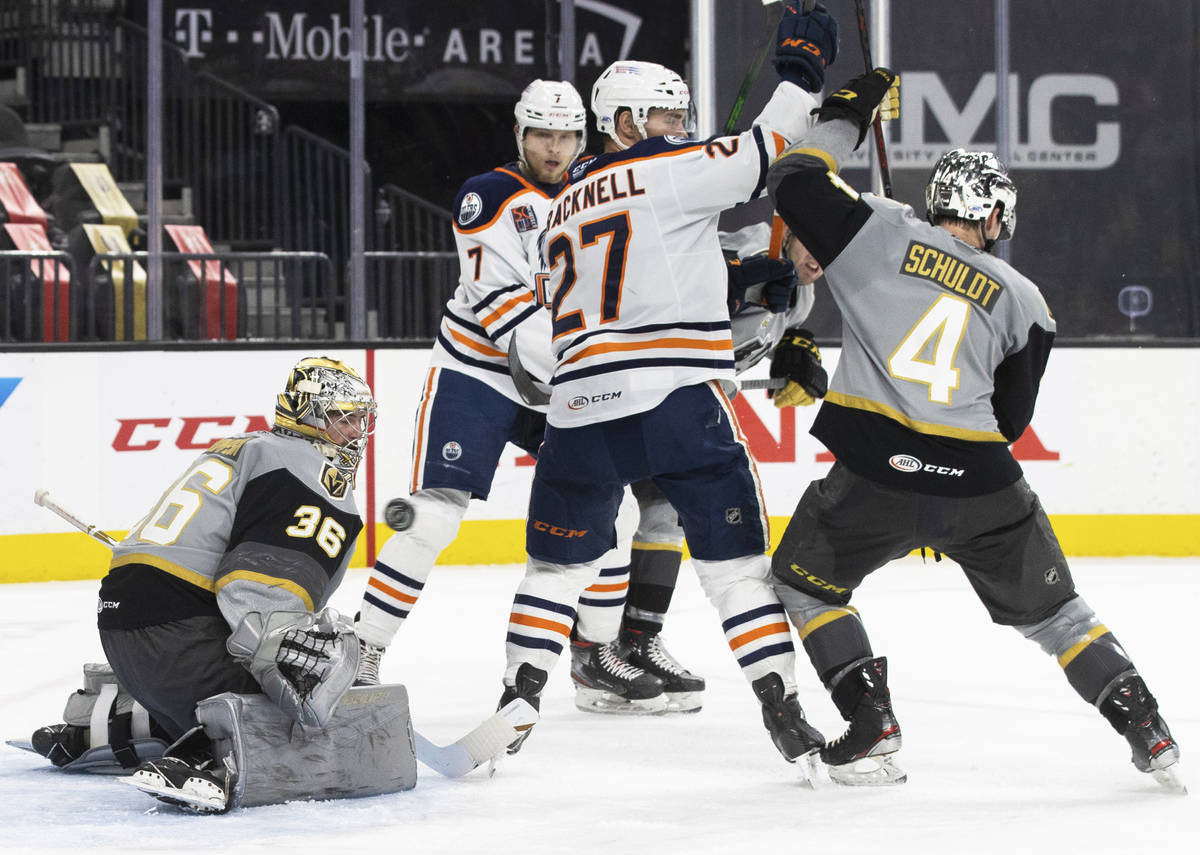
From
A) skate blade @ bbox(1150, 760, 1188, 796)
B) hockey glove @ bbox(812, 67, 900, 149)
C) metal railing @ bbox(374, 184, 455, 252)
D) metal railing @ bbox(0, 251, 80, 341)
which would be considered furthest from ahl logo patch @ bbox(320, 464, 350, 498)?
metal railing @ bbox(374, 184, 455, 252)

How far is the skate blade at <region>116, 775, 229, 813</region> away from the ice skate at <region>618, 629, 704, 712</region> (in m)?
1.28

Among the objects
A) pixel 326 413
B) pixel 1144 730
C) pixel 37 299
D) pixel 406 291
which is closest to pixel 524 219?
pixel 326 413

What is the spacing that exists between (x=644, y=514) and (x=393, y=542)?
596 millimetres

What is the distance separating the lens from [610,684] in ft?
12.4

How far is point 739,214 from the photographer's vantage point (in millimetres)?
7723

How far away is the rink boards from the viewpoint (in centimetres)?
595

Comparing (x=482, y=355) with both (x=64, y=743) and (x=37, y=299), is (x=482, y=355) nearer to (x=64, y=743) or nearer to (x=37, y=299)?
(x=64, y=743)

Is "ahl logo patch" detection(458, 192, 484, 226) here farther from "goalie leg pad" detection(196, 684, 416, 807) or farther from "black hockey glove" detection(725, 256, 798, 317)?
"goalie leg pad" detection(196, 684, 416, 807)

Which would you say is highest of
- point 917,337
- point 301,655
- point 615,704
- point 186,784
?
point 917,337

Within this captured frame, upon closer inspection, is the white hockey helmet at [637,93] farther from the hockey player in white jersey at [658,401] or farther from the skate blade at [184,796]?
the skate blade at [184,796]

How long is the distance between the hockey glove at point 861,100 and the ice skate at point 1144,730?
A: 3.32ft

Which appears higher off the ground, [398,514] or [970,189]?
[970,189]

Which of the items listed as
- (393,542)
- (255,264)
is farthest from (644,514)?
(255,264)

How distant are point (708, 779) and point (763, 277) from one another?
3.00 feet
